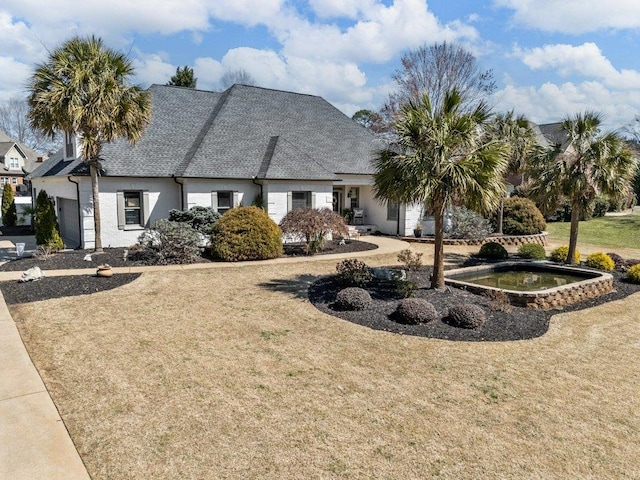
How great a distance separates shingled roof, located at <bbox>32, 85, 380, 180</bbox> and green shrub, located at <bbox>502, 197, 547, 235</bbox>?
7812mm

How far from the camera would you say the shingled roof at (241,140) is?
60.1 ft

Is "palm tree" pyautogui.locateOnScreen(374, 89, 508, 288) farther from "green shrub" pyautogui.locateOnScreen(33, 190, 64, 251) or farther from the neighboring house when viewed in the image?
the neighboring house

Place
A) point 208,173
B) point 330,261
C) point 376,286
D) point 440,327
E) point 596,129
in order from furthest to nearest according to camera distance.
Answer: point 208,173
point 330,261
point 596,129
point 376,286
point 440,327

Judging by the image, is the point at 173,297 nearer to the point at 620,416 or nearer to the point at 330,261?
the point at 330,261

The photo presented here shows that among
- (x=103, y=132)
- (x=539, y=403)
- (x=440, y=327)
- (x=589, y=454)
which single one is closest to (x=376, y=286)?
(x=440, y=327)

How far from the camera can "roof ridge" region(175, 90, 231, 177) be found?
18.4 m

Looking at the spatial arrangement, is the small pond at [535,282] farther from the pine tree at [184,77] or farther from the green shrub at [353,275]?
the pine tree at [184,77]

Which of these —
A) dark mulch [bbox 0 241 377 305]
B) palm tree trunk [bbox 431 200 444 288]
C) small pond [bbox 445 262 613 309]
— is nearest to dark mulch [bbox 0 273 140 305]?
dark mulch [bbox 0 241 377 305]

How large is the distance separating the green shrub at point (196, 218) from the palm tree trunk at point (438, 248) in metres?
9.11

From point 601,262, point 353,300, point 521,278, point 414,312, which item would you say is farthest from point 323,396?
point 601,262

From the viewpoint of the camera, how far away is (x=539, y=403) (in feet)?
19.4

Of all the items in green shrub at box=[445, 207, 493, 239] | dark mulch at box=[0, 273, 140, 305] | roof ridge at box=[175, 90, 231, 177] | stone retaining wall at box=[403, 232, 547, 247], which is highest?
roof ridge at box=[175, 90, 231, 177]

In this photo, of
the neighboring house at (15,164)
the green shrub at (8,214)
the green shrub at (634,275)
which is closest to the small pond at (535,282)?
the green shrub at (634,275)

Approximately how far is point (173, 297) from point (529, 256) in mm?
12747
